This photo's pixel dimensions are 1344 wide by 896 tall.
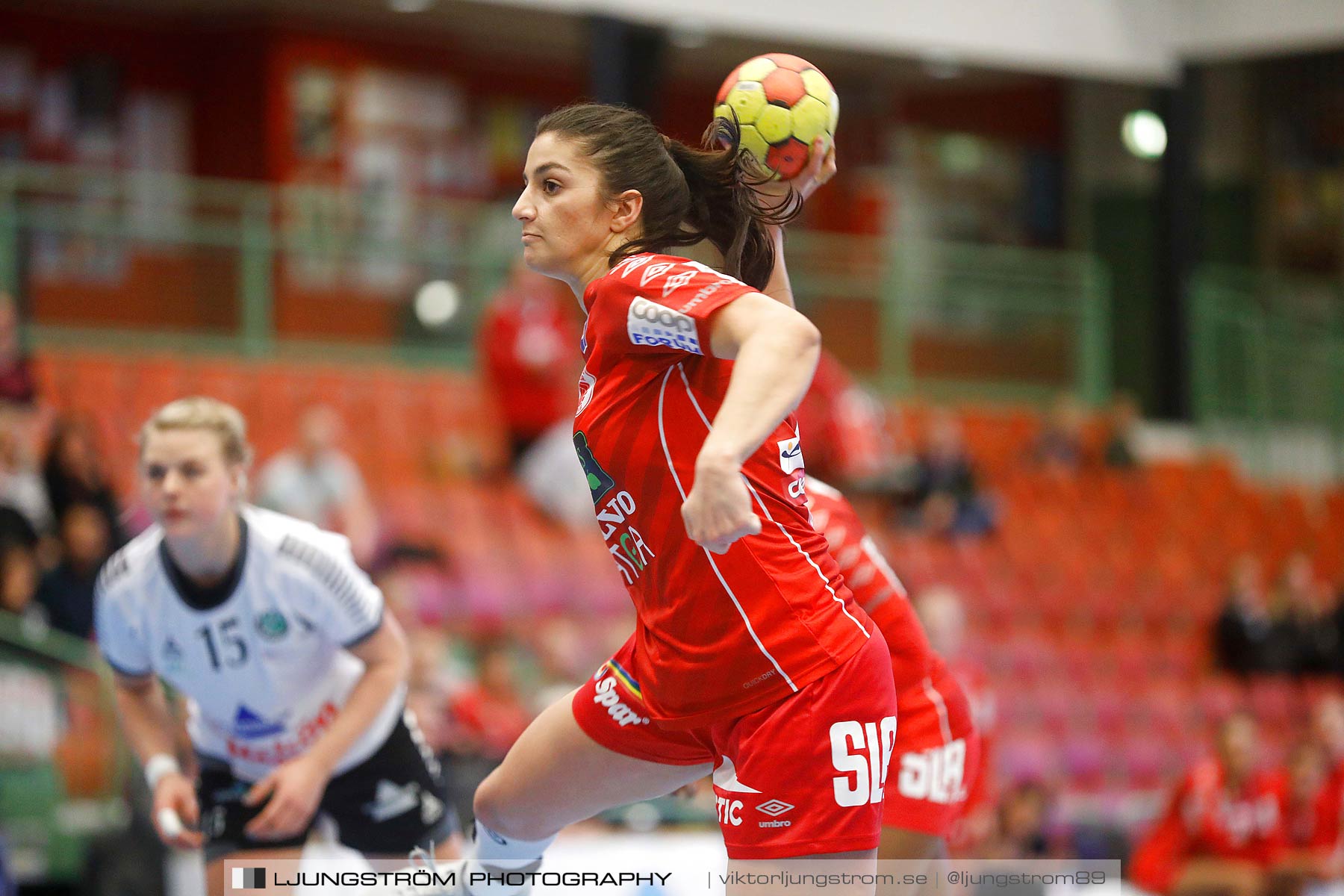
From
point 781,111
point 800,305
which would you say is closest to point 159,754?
point 781,111

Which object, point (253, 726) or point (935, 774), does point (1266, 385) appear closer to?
point (935, 774)

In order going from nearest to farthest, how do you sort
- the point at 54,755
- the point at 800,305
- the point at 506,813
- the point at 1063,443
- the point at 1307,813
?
the point at 506,813 < the point at 54,755 < the point at 1307,813 < the point at 800,305 < the point at 1063,443

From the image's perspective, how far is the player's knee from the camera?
3609 mm

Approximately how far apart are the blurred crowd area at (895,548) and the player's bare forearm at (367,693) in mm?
3186

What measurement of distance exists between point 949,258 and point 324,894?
481 inches

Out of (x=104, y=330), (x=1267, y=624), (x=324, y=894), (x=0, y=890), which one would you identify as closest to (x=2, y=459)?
(x=0, y=890)

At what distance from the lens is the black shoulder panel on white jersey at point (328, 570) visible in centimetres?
420

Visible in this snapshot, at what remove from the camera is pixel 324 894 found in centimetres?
476

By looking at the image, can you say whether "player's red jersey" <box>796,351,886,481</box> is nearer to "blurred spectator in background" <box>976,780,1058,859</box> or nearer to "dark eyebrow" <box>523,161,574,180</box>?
"blurred spectator in background" <box>976,780,1058,859</box>

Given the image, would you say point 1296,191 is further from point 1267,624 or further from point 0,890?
point 0,890

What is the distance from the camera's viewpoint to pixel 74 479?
855 centimetres

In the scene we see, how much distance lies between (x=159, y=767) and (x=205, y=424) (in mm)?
882

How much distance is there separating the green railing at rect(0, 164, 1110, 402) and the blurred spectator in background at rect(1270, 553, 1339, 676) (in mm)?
2655

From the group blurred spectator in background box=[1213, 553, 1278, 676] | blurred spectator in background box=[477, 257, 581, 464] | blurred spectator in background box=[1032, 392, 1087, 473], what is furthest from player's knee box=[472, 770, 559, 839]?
blurred spectator in background box=[1032, 392, 1087, 473]
